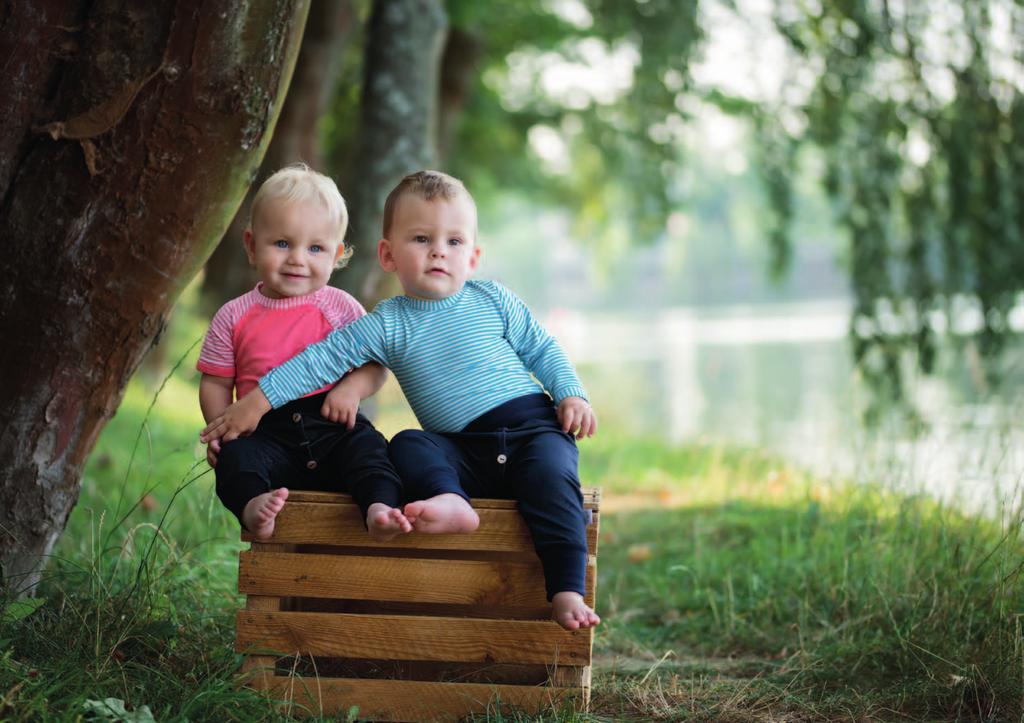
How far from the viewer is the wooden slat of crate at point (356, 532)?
2.64 metres

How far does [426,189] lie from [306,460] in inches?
30.2

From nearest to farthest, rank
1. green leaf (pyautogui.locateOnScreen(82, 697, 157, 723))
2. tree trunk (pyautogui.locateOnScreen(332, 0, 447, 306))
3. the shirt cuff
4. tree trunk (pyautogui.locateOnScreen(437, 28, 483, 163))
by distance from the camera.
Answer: green leaf (pyautogui.locateOnScreen(82, 697, 157, 723)), the shirt cuff, tree trunk (pyautogui.locateOnScreen(332, 0, 447, 306)), tree trunk (pyautogui.locateOnScreen(437, 28, 483, 163))

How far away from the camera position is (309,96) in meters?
9.06

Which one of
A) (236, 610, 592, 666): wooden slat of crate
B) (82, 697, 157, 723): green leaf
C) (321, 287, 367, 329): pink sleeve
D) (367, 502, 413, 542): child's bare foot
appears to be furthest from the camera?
(321, 287, 367, 329): pink sleeve

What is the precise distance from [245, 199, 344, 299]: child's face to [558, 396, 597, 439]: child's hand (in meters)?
0.75

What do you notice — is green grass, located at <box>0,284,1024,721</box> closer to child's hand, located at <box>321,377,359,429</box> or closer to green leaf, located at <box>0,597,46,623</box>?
green leaf, located at <box>0,597,46,623</box>

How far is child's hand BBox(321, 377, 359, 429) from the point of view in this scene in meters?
2.78

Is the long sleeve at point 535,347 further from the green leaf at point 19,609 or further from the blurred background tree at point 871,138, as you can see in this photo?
the blurred background tree at point 871,138

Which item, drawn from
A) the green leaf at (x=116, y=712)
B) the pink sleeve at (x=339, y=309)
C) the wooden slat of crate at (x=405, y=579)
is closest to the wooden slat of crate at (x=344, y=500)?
the wooden slat of crate at (x=405, y=579)

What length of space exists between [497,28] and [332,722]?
34.6 feet

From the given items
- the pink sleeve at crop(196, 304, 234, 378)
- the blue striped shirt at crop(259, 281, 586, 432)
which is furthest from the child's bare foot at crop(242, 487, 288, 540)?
the pink sleeve at crop(196, 304, 234, 378)

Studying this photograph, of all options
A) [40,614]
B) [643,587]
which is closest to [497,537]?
[40,614]

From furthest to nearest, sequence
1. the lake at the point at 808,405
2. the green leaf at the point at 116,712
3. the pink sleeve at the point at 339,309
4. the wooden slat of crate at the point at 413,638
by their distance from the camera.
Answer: the lake at the point at 808,405, the pink sleeve at the point at 339,309, the wooden slat of crate at the point at 413,638, the green leaf at the point at 116,712

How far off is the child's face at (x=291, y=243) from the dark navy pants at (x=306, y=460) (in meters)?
0.33
